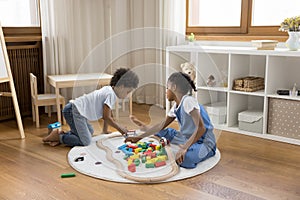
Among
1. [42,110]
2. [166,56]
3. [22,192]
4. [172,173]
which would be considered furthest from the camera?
[42,110]

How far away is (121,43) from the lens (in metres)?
3.09

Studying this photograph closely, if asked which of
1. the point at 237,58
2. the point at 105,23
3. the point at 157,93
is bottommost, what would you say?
the point at 157,93

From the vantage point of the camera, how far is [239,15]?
3.15 meters

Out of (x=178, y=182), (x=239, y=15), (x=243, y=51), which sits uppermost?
(x=239, y=15)

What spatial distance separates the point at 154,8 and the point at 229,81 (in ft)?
3.72

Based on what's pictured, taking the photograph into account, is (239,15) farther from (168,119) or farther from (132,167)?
(132,167)

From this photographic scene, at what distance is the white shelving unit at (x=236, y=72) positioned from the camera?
2551 mm

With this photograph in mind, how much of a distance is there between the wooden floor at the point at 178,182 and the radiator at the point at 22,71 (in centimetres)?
71

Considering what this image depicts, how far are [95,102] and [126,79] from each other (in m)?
0.28

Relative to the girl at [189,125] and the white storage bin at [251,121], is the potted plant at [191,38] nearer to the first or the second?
the white storage bin at [251,121]

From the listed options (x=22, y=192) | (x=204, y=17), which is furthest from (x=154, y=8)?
(x=22, y=192)

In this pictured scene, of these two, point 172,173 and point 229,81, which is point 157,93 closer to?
point 229,81

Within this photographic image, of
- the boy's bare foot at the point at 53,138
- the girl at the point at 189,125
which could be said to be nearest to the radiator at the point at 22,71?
the boy's bare foot at the point at 53,138

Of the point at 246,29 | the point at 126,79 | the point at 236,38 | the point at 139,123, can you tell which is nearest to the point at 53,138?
the point at 139,123
